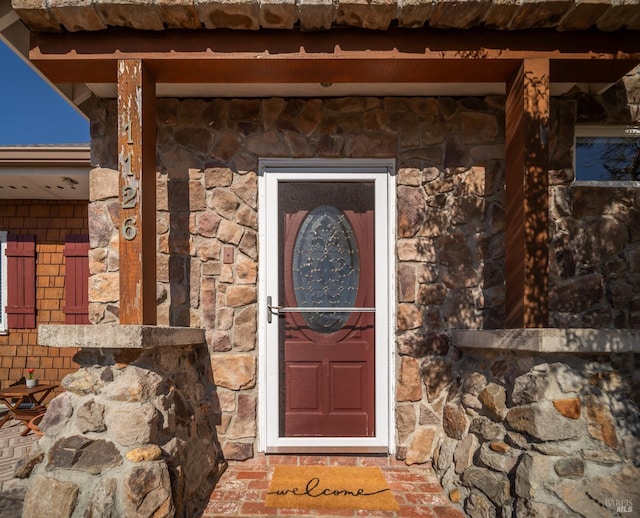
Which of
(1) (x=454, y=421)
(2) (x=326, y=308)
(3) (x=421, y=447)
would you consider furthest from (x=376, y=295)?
(3) (x=421, y=447)

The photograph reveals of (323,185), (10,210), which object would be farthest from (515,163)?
(10,210)

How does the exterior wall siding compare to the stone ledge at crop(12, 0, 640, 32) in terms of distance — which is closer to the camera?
the stone ledge at crop(12, 0, 640, 32)

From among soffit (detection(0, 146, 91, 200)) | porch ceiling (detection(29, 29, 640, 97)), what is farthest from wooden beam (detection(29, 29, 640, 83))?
soffit (detection(0, 146, 91, 200))

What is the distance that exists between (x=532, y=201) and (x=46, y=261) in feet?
17.4

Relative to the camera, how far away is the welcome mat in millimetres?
2494

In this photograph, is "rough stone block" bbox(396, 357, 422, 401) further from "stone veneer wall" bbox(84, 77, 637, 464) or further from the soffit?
the soffit

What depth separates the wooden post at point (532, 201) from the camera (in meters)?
2.46

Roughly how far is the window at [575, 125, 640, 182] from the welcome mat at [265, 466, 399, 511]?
8.27ft

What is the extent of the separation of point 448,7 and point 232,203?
178 cm

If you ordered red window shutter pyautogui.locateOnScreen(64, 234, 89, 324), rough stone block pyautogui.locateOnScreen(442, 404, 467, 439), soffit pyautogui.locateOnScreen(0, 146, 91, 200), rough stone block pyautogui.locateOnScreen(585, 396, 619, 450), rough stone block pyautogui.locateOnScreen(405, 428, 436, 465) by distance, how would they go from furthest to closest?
red window shutter pyautogui.locateOnScreen(64, 234, 89, 324)
soffit pyautogui.locateOnScreen(0, 146, 91, 200)
rough stone block pyautogui.locateOnScreen(405, 428, 436, 465)
rough stone block pyautogui.locateOnScreen(442, 404, 467, 439)
rough stone block pyautogui.locateOnScreen(585, 396, 619, 450)

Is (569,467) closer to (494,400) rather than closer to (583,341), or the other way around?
(494,400)

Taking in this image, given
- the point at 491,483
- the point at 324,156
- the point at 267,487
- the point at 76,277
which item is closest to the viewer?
→ the point at 491,483

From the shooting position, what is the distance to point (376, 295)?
3.14 m

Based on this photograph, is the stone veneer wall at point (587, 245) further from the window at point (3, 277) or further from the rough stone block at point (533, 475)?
the window at point (3, 277)
